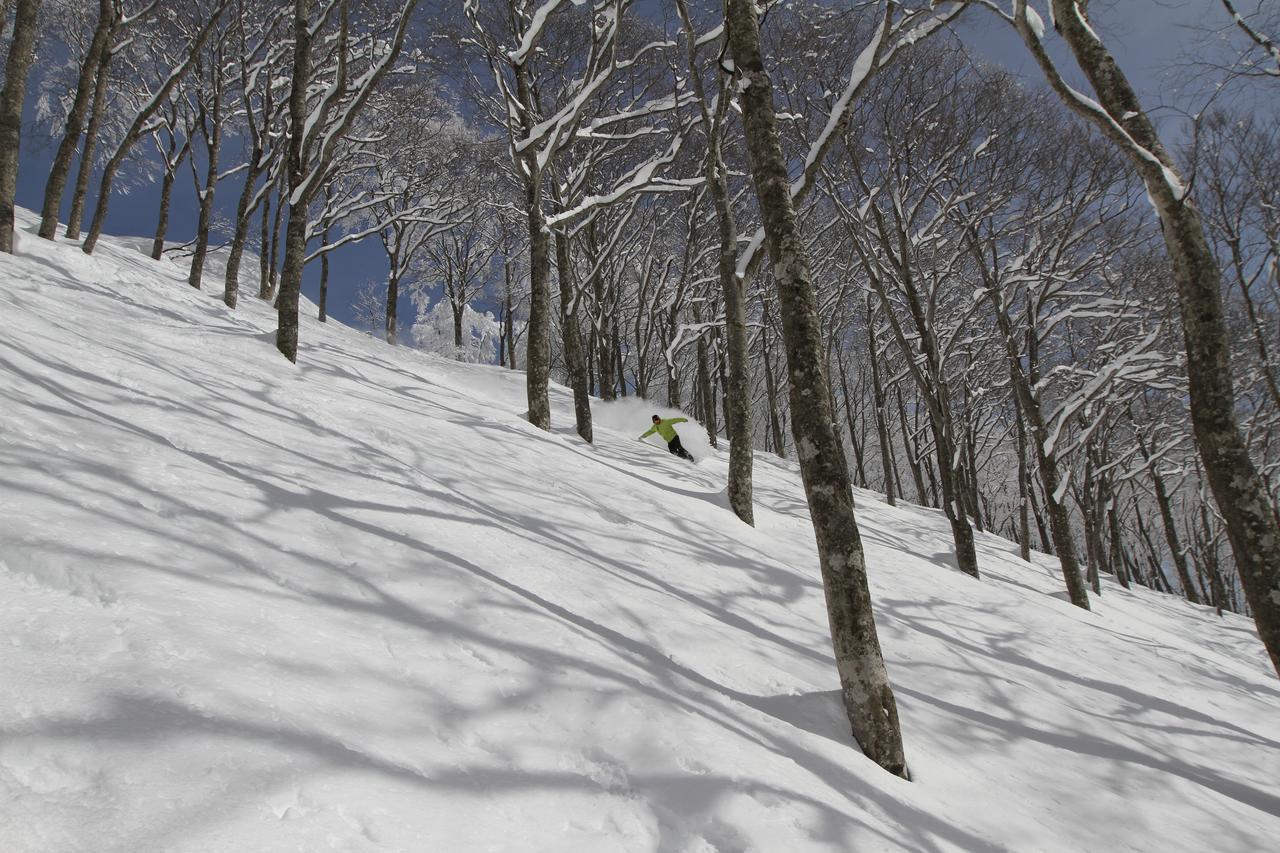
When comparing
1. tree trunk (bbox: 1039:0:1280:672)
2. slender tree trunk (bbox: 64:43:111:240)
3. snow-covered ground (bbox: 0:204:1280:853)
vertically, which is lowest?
snow-covered ground (bbox: 0:204:1280:853)

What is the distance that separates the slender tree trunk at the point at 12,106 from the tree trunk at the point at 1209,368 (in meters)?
10.5

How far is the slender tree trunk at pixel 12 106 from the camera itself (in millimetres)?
6777

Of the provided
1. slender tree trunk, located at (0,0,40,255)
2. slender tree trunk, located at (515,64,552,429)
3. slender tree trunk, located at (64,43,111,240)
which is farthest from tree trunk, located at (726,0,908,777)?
slender tree trunk, located at (64,43,111,240)

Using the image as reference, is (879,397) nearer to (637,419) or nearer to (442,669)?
(637,419)

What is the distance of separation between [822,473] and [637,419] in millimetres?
12816

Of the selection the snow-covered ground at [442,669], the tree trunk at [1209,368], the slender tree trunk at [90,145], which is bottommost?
the snow-covered ground at [442,669]

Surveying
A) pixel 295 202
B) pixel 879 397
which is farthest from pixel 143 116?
pixel 879 397

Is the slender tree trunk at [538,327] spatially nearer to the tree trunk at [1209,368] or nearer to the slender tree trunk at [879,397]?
the tree trunk at [1209,368]

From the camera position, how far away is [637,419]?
16.0m

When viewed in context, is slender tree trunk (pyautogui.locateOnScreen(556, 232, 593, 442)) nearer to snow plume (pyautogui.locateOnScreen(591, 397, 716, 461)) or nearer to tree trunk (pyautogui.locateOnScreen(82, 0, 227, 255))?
snow plume (pyautogui.locateOnScreen(591, 397, 716, 461))

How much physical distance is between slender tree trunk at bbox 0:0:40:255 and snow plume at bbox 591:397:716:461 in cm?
1035

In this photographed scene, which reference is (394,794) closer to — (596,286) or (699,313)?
(596,286)

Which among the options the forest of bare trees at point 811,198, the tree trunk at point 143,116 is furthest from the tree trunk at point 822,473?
the tree trunk at point 143,116

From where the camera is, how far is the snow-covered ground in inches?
57.2
